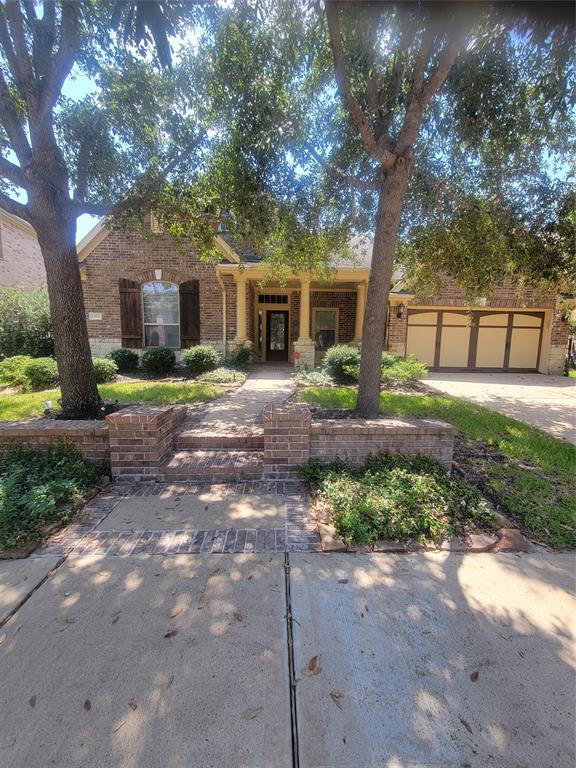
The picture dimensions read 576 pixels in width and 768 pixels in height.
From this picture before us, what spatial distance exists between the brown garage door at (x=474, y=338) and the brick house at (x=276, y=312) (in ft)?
0.13

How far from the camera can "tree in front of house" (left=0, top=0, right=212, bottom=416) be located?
4855 mm

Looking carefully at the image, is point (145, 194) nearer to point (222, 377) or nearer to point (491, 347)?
point (222, 377)

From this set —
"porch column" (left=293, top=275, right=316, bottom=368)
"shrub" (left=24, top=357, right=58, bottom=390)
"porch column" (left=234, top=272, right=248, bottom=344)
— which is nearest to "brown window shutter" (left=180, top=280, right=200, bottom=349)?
"porch column" (left=234, top=272, right=248, bottom=344)

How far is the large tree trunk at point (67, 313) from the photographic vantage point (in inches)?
207

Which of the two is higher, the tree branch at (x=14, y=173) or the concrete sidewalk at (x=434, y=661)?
the tree branch at (x=14, y=173)

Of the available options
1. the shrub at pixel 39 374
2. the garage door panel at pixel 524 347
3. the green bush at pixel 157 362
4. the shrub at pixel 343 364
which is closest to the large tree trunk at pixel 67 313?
the shrub at pixel 39 374

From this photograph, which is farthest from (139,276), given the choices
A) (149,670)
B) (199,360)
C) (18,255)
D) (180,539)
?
(149,670)

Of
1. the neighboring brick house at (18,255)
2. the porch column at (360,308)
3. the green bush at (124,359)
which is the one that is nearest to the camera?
the green bush at (124,359)

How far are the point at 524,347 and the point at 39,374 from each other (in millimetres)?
16200

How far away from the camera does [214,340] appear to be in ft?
42.4

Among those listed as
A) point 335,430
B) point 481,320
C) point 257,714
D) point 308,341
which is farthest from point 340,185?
point 481,320

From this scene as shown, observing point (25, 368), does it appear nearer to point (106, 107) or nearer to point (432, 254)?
point (106, 107)

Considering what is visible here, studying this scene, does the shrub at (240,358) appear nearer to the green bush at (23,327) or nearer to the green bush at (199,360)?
the green bush at (199,360)

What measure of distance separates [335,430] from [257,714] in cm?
279
